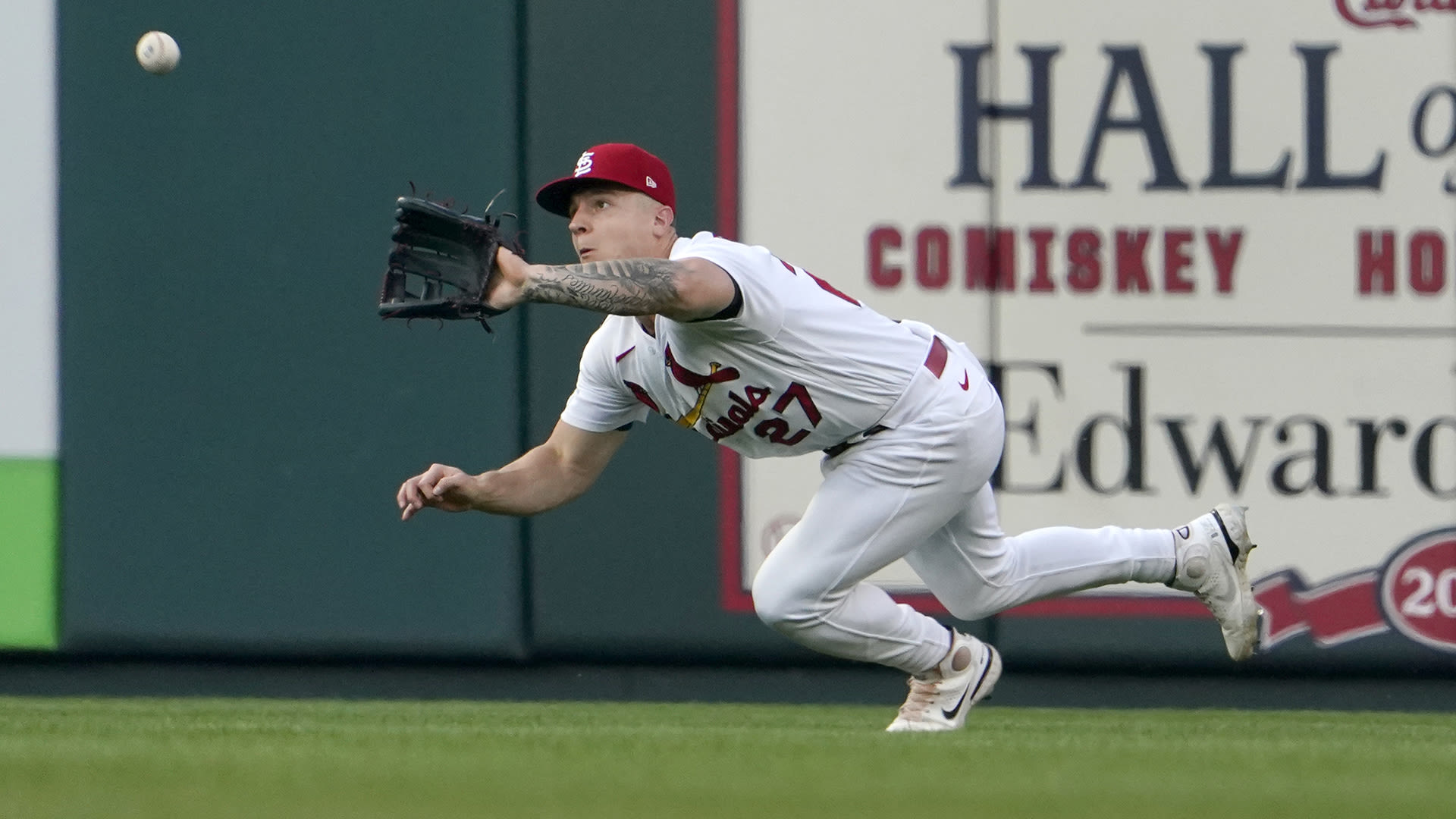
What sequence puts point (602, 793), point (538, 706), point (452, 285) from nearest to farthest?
point (602, 793), point (452, 285), point (538, 706)

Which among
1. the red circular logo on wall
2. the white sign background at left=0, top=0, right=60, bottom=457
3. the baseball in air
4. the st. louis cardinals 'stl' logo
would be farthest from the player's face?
the red circular logo on wall

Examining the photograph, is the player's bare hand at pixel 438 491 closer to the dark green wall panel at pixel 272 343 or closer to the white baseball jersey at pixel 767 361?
the white baseball jersey at pixel 767 361

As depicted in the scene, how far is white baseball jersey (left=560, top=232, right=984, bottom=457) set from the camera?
4.12 metres

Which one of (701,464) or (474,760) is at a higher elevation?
(701,464)

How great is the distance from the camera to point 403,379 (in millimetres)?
6203

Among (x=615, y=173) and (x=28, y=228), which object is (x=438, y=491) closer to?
(x=615, y=173)

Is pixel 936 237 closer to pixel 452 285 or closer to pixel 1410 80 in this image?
pixel 1410 80

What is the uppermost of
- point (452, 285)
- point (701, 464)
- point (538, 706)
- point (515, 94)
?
point (515, 94)

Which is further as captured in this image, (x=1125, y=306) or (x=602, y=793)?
(x=1125, y=306)

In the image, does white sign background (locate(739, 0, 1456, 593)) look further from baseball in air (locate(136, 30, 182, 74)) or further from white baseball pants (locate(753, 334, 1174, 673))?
baseball in air (locate(136, 30, 182, 74))

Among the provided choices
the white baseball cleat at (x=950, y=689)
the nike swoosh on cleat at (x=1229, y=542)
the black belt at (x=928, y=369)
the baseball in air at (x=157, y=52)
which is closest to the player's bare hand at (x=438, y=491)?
the black belt at (x=928, y=369)

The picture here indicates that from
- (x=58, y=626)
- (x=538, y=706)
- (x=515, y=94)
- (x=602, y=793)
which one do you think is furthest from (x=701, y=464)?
(x=602, y=793)

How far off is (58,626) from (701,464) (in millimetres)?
2140

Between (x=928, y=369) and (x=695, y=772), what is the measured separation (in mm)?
1478
